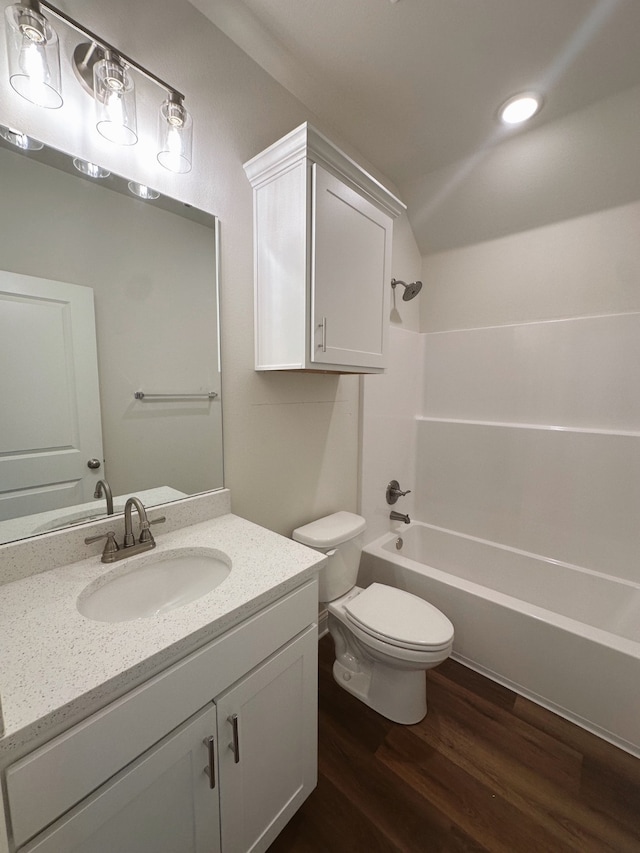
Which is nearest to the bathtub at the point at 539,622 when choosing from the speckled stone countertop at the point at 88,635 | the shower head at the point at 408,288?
the speckled stone countertop at the point at 88,635

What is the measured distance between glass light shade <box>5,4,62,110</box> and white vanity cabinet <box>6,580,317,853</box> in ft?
4.54

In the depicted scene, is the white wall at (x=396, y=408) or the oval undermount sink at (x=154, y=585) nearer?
the oval undermount sink at (x=154, y=585)

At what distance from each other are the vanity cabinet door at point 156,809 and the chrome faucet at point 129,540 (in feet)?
1.58

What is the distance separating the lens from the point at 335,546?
1569 millimetres

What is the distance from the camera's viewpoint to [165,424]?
1222 mm

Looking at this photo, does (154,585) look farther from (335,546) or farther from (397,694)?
(397,694)

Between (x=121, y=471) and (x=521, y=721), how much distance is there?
1903 mm

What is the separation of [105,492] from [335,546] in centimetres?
95

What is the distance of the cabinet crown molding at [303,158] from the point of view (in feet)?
3.80

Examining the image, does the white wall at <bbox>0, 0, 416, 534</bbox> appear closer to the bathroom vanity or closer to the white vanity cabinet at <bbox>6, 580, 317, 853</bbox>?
the bathroom vanity

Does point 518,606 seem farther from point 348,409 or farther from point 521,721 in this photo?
point 348,409

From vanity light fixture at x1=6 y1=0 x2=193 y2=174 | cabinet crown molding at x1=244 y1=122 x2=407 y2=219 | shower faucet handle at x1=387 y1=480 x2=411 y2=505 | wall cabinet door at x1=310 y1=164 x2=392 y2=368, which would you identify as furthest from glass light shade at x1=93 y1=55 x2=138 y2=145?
shower faucet handle at x1=387 y1=480 x2=411 y2=505

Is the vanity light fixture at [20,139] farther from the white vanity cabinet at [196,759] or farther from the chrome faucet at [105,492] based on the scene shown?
the white vanity cabinet at [196,759]

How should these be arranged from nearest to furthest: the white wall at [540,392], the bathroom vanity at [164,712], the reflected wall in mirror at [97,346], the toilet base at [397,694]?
1. the bathroom vanity at [164,712]
2. the reflected wall in mirror at [97,346]
3. the toilet base at [397,694]
4. the white wall at [540,392]
